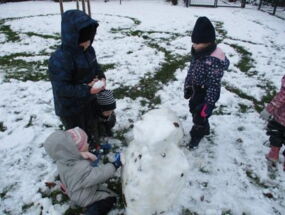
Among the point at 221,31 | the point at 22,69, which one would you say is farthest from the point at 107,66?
the point at 221,31

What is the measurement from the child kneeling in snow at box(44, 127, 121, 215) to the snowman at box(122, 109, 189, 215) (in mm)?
363

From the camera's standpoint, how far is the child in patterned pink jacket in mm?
2995

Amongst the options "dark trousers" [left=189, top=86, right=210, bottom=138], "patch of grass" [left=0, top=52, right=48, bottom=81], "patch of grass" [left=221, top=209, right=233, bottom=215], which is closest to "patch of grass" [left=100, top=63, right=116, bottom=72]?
"patch of grass" [left=0, top=52, right=48, bottom=81]

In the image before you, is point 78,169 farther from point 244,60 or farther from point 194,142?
point 244,60

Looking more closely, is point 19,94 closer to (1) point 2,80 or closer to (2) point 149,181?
(1) point 2,80

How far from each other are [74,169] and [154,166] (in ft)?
2.68

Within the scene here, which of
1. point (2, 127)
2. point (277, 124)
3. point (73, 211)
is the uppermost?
point (277, 124)

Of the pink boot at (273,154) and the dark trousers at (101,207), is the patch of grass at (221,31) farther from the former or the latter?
the dark trousers at (101,207)

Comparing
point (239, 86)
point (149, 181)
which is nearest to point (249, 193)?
point (149, 181)

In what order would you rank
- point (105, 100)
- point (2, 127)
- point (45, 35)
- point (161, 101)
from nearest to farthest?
1. point (105, 100)
2. point (2, 127)
3. point (161, 101)
4. point (45, 35)

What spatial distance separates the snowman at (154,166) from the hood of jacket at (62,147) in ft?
1.71

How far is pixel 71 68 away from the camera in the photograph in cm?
268

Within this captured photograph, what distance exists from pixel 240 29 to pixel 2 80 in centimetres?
728

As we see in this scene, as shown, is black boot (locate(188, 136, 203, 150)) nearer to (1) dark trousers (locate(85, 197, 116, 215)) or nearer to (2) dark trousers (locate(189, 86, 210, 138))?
(2) dark trousers (locate(189, 86, 210, 138))
